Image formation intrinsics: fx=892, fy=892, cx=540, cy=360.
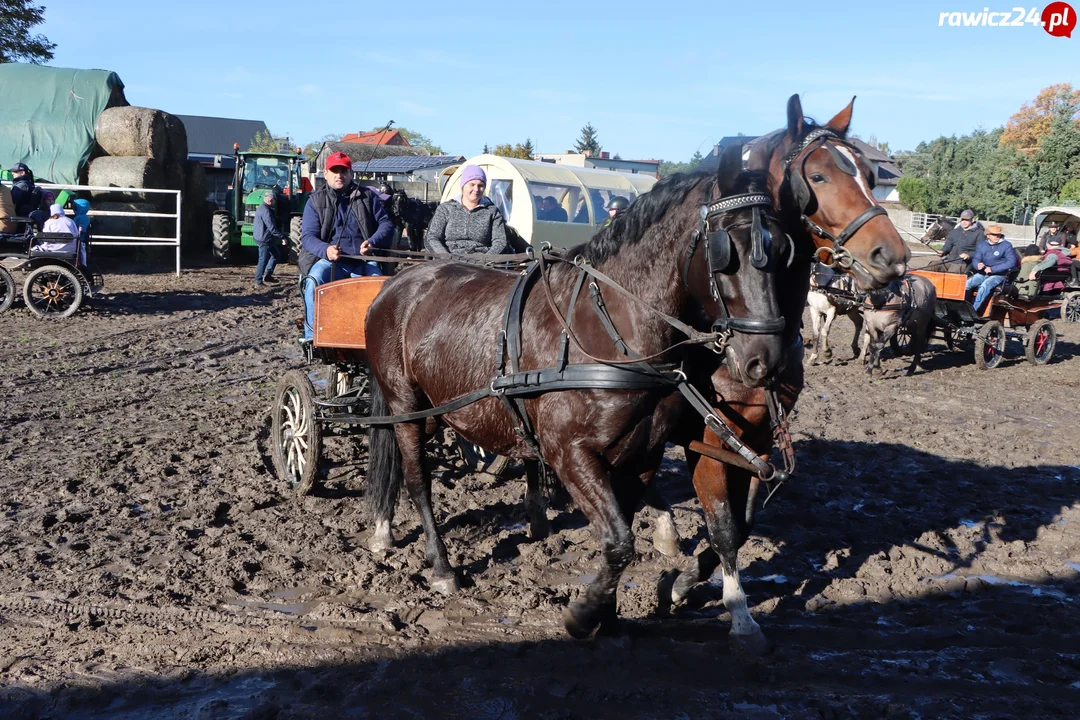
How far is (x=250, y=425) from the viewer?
728cm

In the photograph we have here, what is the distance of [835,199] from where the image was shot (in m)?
3.81

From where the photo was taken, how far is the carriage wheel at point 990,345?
39.3 feet

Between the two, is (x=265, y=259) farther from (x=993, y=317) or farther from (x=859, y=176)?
(x=859, y=176)

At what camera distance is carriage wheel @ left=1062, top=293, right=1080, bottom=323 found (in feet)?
53.0

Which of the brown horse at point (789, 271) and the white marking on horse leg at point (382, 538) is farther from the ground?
the brown horse at point (789, 271)

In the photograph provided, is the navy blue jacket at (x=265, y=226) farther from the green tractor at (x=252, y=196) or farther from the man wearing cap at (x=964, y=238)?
the man wearing cap at (x=964, y=238)

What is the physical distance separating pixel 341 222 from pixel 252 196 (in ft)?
50.9

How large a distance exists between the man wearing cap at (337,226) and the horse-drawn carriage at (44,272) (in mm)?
7742

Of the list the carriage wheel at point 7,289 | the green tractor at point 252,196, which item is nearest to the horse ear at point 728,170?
the carriage wheel at point 7,289

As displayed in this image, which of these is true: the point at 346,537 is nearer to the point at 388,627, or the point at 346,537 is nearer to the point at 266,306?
the point at 388,627

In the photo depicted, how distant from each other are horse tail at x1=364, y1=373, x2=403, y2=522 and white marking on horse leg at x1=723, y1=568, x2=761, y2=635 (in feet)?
6.48

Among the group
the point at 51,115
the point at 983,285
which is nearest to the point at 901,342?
the point at 983,285

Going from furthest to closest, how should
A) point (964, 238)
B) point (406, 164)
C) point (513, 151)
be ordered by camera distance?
point (513, 151) → point (406, 164) → point (964, 238)

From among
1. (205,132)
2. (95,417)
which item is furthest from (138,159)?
(205,132)
